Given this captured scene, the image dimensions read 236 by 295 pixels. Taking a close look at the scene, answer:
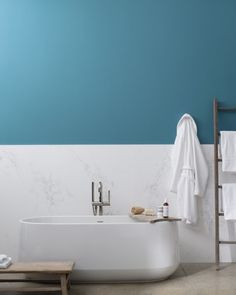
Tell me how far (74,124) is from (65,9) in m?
1.19

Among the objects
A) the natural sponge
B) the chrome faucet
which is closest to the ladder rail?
the natural sponge

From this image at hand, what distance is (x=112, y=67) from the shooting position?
14.2ft

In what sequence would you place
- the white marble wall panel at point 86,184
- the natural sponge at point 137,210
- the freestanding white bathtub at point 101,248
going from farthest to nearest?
the white marble wall panel at point 86,184 < the natural sponge at point 137,210 < the freestanding white bathtub at point 101,248

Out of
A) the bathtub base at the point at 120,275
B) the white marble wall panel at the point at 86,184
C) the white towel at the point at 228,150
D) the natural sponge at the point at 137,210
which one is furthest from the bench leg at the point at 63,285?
the white towel at the point at 228,150

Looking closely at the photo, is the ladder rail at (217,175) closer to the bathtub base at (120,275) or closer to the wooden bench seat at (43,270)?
the bathtub base at (120,275)

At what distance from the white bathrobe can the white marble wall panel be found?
0.09 meters

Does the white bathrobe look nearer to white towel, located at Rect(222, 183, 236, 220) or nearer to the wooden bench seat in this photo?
white towel, located at Rect(222, 183, 236, 220)

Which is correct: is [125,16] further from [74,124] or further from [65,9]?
[74,124]

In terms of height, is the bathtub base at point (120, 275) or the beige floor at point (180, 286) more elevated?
the bathtub base at point (120, 275)

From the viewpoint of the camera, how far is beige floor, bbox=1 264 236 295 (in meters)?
3.18

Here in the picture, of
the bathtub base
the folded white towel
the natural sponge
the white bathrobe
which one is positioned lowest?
the bathtub base

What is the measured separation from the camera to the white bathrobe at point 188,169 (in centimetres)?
412

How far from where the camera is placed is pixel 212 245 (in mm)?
4199

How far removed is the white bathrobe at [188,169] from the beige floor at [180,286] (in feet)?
2.12
